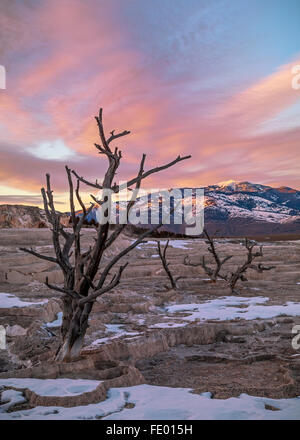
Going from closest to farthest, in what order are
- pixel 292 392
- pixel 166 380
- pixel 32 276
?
1. pixel 292 392
2. pixel 166 380
3. pixel 32 276

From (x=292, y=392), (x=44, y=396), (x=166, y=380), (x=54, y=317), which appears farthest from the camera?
(x=54, y=317)

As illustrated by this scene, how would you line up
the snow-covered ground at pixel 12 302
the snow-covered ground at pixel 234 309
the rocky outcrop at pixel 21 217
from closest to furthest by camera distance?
the snow-covered ground at pixel 234 309 < the snow-covered ground at pixel 12 302 < the rocky outcrop at pixel 21 217

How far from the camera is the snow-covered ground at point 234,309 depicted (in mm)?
8445

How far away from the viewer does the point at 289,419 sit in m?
3.30

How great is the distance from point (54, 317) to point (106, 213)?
470 cm

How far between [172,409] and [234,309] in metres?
5.98

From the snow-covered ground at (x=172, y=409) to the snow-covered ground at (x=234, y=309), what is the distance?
4.38m

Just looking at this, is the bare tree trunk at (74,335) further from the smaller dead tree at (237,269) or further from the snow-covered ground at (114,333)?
the smaller dead tree at (237,269)

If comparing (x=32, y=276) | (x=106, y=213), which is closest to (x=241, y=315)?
Answer: (x=106, y=213)

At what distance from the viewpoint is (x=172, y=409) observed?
11.6 ft

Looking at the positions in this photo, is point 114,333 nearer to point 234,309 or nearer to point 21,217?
point 234,309

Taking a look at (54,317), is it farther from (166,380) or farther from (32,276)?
(32,276)

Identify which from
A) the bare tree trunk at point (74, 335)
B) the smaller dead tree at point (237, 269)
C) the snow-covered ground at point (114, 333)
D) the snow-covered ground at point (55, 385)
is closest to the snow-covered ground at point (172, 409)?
the snow-covered ground at point (55, 385)

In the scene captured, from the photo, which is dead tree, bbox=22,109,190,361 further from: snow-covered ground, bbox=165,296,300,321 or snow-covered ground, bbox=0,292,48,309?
snow-covered ground, bbox=0,292,48,309
